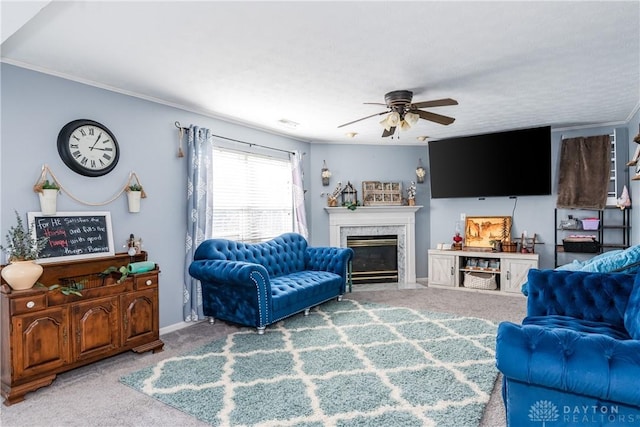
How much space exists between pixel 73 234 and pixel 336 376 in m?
2.57

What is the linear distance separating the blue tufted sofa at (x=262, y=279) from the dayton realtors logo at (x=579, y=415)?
103 inches

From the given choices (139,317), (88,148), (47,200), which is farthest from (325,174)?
(47,200)

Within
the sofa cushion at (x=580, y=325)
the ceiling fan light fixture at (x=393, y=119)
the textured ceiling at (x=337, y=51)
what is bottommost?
the sofa cushion at (x=580, y=325)

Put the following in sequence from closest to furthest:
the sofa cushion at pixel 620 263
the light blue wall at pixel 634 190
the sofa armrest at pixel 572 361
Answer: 1. the sofa armrest at pixel 572 361
2. the sofa cushion at pixel 620 263
3. the light blue wall at pixel 634 190

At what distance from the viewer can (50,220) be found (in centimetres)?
311

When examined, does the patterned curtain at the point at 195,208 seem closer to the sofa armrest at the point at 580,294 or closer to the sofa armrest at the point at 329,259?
the sofa armrest at the point at 329,259

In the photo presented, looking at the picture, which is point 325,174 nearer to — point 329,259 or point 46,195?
point 329,259

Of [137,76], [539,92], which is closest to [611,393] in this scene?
[539,92]

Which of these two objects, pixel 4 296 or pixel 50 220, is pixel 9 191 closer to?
pixel 50 220

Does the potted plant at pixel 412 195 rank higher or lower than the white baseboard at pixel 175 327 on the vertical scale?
higher

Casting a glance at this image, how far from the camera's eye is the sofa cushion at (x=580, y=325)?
7.74ft

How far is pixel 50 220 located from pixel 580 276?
4.30m

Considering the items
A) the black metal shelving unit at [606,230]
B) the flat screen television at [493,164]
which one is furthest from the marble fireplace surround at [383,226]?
the black metal shelving unit at [606,230]

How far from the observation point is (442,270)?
6109 millimetres
